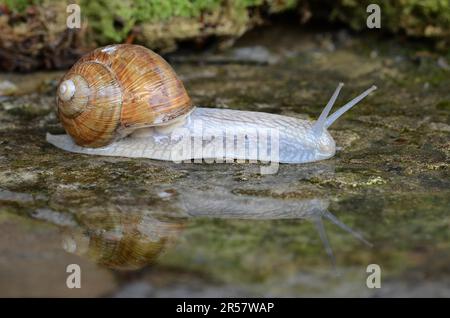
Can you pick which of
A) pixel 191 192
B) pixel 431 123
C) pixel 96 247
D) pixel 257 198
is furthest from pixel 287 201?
pixel 431 123

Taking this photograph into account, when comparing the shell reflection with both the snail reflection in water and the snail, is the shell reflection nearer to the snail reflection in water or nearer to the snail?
the snail reflection in water

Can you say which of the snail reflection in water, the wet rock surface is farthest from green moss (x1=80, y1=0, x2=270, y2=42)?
the snail reflection in water

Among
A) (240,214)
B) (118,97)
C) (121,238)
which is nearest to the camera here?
(121,238)

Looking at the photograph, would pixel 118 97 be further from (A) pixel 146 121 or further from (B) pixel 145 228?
(B) pixel 145 228

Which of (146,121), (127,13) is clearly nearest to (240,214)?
(146,121)

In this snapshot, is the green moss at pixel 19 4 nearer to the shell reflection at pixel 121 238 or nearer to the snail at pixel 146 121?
the snail at pixel 146 121

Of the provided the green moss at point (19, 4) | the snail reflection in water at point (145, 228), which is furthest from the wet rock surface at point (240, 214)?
the green moss at point (19, 4)

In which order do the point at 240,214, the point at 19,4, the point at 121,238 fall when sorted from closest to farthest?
the point at 121,238, the point at 240,214, the point at 19,4
